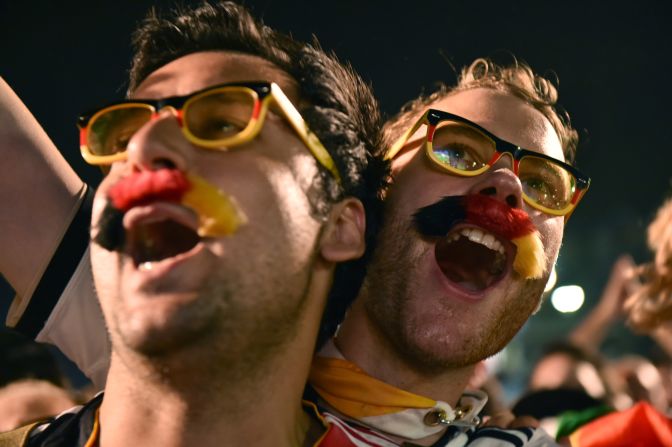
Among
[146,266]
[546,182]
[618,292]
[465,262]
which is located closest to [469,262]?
[465,262]

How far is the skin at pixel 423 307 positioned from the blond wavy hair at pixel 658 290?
76cm

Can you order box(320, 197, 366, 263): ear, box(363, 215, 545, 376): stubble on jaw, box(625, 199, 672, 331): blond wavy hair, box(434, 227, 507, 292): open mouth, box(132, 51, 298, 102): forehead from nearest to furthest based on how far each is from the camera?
box(132, 51, 298, 102): forehead
box(320, 197, 366, 263): ear
box(363, 215, 545, 376): stubble on jaw
box(434, 227, 507, 292): open mouth
box(625, 199, 672, 331): blond wavy hair

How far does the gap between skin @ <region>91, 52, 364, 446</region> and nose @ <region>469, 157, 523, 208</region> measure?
0.64m

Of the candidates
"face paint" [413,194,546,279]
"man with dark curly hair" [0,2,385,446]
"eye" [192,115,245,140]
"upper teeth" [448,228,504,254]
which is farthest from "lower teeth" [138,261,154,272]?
"upper teeth" [448,228,504,254]

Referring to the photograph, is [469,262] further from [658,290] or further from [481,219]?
[658,290]

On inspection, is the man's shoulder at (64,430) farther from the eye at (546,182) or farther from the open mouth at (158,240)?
the eye at (546,182)

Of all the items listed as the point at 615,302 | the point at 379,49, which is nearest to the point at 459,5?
the point at 379,49

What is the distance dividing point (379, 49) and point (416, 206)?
675 centimetres

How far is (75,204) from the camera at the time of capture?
2178 mm

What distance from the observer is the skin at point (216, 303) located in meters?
1.60

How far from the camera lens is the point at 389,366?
2.29 m

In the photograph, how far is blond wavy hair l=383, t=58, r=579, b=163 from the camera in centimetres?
265

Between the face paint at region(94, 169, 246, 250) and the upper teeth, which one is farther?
the upper teeth

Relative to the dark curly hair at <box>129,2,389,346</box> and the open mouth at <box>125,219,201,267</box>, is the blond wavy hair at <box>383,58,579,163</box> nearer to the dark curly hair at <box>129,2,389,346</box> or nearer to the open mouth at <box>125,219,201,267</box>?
the dark curly hair at <box>129,2,389,346</box>
